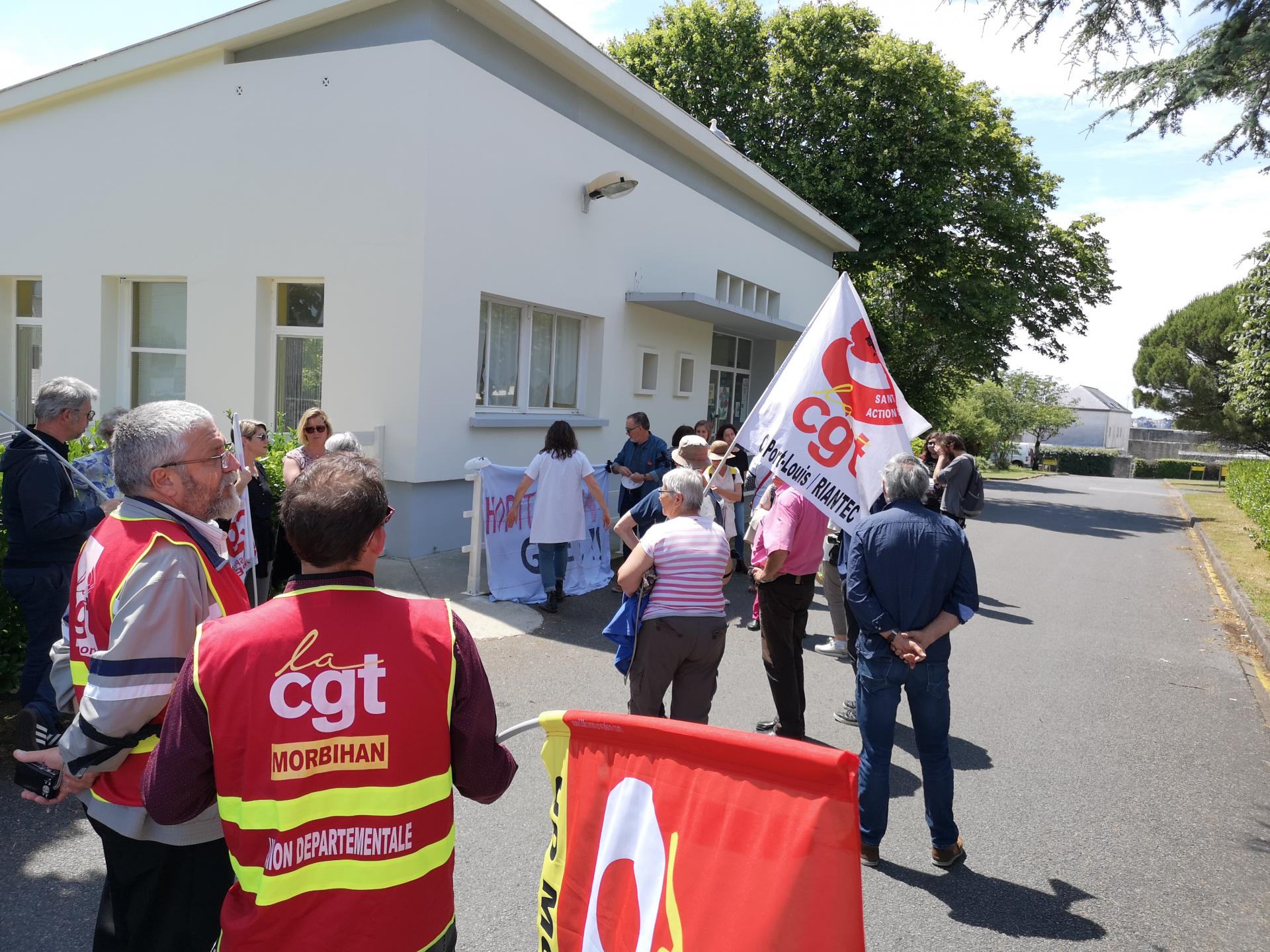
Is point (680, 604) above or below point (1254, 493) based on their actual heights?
above

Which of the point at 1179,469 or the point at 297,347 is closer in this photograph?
the point at 297,347

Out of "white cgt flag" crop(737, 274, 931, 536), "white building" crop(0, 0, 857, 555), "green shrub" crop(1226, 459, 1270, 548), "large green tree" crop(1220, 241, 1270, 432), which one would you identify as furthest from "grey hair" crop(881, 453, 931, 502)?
"green shrub" crop(1226, 459, 1270, 548)

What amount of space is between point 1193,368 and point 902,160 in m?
36.4

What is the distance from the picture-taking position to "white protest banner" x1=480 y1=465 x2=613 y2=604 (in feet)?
28.6

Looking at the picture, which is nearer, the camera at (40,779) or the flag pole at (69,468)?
the camera at (40,779)

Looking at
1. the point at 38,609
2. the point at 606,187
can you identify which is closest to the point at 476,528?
the point at 38,609

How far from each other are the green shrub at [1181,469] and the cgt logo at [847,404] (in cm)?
6462

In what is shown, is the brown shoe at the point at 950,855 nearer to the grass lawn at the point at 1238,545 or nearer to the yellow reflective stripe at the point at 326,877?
the yellow reflective stripe at the point at 326,877

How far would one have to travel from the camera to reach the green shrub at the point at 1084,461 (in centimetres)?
6481

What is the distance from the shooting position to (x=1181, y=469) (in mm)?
61312

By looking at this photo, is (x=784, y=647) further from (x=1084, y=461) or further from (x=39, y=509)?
(x=1084, y=461)

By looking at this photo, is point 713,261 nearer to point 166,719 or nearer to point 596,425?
point 596,425

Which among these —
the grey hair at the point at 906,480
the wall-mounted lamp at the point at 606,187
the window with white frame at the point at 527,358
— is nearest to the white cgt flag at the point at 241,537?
the grey hair at the point at 906,480

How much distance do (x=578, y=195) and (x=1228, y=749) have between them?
9884mm
